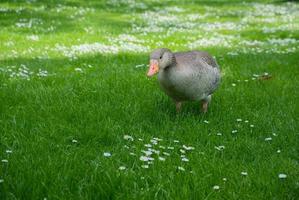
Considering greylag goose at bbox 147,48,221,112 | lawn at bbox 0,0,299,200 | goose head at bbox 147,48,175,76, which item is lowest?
lawn at bbox 0,0,299,200

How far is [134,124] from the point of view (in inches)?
289

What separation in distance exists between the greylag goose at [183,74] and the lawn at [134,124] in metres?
0.49

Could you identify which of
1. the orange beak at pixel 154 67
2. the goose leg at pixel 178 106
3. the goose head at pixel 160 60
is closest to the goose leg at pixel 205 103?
the goose leg at pixel 178 106

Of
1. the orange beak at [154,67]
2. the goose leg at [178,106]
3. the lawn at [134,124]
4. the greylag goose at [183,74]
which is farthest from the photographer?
the goose leg at [178,106]

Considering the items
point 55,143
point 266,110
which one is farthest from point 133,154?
point 266,110

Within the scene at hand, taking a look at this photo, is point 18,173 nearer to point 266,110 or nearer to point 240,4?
point 266,110

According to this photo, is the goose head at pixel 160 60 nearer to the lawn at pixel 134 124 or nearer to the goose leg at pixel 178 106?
the lawn at pixel 134 124

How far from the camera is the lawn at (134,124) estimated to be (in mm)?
5143

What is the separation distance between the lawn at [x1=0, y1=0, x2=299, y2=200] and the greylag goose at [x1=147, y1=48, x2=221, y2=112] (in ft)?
1.60

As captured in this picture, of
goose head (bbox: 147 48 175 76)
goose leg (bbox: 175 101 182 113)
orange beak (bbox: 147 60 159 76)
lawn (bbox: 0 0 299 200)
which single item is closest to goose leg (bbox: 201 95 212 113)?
lawn (bbox: 0 0 299 200)

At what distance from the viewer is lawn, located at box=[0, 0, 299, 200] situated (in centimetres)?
514

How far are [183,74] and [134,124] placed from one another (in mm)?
1081

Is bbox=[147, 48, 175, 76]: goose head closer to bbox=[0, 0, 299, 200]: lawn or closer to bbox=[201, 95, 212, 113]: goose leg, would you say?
bbox=[0, 0, 299, 200]: lawn

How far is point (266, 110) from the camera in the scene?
8.26 metres
